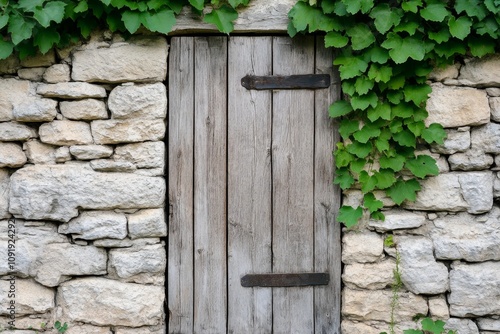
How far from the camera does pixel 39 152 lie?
2906mm

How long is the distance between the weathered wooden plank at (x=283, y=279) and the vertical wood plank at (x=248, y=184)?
0.12 ft

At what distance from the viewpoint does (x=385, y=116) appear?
9.20ft

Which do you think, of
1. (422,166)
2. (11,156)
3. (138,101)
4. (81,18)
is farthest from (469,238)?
(11,156)

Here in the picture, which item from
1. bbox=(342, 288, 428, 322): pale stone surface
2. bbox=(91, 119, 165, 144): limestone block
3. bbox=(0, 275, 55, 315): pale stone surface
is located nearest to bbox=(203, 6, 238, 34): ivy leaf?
bbox=(91, 119, 165, 144): limestone block

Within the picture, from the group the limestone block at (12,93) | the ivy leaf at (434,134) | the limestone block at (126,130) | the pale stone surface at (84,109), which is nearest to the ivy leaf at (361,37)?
the ivy leaf at (434,134)

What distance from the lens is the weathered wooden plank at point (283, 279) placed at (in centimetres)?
302

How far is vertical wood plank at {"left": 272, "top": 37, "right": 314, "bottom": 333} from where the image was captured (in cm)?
299

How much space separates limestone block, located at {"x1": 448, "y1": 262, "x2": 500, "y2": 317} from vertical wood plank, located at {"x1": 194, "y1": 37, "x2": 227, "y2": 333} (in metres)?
1.25

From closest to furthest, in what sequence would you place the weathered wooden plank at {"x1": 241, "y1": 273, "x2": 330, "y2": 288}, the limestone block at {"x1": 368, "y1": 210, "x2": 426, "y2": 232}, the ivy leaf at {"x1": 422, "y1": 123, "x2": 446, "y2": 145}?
1. the ivy leaf at {"x1": 422, "y1": 123, "x2": 446, "y2": 145}
2. the limestone block at {"x1": 368, "y1": 210, "x2": 426, "y2": 232}
3. the weathered wooden plank at {"x1": 241, "y1": 273, "x2": 330, "y2": 288}

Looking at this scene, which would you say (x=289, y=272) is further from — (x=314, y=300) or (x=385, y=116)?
(x=385, y=116)

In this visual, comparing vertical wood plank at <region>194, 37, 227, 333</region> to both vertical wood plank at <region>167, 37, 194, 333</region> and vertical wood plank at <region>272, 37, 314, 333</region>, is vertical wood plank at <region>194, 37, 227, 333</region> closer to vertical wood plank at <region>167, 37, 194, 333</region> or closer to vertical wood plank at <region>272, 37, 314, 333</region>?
vertical wood plank at <region>167, 37, 194, 333</region>

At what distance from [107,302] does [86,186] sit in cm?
62

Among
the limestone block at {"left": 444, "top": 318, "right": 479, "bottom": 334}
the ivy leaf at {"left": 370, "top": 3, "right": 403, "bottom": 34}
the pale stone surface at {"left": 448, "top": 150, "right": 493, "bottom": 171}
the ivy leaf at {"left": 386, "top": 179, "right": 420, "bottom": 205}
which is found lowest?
the limestone block at {"left": 444, "top": 318, "right": 479, "bottom": 334}

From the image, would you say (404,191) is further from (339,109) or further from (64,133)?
(64,133)
